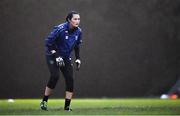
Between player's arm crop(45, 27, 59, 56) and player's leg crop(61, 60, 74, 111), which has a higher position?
player's arm crop(45, 27, 59, 56)

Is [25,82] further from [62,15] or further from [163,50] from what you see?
[163,50]

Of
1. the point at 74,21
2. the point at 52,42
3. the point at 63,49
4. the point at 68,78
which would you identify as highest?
the point at 74,21

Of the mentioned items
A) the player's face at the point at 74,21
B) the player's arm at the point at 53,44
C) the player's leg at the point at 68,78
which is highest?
the player's face at the point at 74,21

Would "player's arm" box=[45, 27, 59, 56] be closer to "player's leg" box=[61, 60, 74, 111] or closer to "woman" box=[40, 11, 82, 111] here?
"woman" box=[40, 11, 82, 111]

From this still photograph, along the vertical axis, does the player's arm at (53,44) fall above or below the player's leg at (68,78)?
above

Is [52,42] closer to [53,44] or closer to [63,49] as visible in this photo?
[53,44]

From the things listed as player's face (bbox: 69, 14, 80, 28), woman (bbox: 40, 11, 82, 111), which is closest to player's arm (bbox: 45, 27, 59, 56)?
woman (bbox: 40, 11, 82, 111)

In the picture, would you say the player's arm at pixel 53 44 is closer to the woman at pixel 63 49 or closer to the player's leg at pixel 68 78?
the woman at pixel 63 49

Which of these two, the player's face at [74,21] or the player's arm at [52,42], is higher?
the player's face at [74,21]

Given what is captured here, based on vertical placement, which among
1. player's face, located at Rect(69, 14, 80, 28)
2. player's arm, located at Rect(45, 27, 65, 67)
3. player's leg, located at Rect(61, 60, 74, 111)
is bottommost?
player's leg, located at Rect(61, 60, 74, 111)

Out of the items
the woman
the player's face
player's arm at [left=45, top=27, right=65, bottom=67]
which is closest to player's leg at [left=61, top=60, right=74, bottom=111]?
the woman

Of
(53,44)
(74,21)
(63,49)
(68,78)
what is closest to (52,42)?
(53,44)

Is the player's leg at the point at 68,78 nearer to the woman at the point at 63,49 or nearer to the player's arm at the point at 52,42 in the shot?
the woman at the point at 63,49

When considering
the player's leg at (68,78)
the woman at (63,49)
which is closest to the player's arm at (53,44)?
the woman at (63,49)
